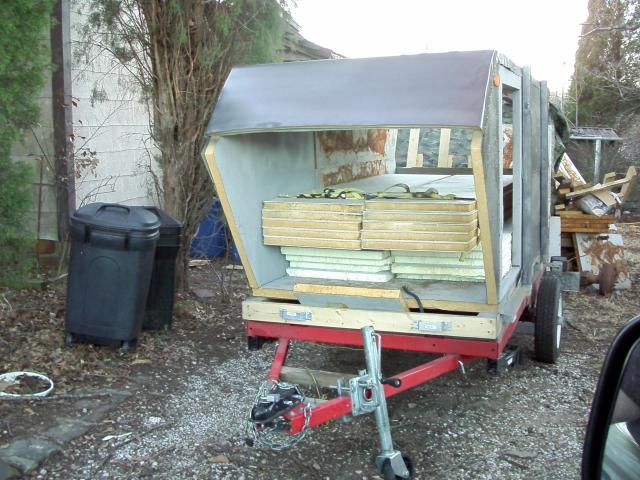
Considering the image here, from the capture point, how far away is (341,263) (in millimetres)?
4832

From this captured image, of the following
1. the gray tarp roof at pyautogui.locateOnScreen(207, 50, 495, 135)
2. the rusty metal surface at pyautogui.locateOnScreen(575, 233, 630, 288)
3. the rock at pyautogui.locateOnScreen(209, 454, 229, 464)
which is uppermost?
the gray tarp roof at pyautogui.locateOnScreen(207, 50, 495, 135)

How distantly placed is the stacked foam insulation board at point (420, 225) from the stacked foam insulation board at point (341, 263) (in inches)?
6.0

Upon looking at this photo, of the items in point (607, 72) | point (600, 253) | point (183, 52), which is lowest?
point (600, 253)

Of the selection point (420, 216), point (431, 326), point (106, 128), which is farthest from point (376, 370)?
point (106, 128)

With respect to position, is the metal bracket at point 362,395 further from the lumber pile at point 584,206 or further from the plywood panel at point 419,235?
the lumber pile at point 584,206

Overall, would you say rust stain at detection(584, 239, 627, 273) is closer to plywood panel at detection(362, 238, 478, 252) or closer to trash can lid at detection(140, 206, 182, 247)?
plywood panel at detection(362, 238, 478, 252)

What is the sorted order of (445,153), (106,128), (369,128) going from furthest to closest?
(106,128) → (445,153) → (369,128)

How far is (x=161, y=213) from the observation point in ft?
20.5

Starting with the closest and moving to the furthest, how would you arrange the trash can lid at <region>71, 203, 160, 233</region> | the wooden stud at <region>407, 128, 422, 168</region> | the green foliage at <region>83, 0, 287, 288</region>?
the trash can lid at <region>71, 203, 160, 233</region> < the green foliage at <region>83, 0, 287, 288</region> < the wooden stud at <region>407, 128, 422, 168</region>

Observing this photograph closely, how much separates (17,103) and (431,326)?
12.0 ft

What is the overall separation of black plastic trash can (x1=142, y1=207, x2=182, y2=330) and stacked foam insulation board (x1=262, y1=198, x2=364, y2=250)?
1524 mm

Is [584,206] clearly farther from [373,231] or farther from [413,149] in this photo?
[373,231]

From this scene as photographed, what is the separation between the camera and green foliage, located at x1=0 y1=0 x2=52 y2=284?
545 centimetres

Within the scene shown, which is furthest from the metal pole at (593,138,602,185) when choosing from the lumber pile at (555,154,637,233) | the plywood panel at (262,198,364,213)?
the plywood panel at (262,198,364,213)
